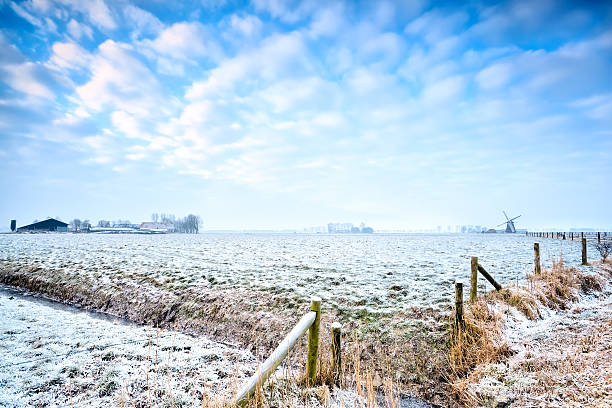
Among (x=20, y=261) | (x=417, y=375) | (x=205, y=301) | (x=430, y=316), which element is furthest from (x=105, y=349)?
(x=20, y=261)

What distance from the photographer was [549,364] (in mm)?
6402

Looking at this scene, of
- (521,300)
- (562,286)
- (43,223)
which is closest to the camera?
(521,300)

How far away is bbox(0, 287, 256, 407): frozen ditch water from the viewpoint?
5.83 metres

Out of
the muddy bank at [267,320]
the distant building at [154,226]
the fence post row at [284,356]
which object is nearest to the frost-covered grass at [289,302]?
the muddy bank at [267,320]

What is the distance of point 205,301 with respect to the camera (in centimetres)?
1198

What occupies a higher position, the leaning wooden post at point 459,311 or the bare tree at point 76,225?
the leaning wooden post at point 459,311

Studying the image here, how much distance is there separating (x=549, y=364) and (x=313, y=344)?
200 inches

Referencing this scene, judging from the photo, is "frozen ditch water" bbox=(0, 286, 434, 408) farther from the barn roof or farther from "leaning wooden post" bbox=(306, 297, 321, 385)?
the barn roof

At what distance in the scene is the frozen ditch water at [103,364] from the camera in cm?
583

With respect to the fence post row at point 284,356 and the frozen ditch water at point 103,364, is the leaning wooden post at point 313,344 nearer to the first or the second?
the fence post row at point 284,356

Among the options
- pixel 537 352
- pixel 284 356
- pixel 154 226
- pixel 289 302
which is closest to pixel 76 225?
pixel 154 226

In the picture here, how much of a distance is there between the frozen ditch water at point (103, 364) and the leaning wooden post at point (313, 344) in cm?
141

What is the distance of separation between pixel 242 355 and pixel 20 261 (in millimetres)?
22039

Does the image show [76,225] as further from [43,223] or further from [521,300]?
[521,300]
